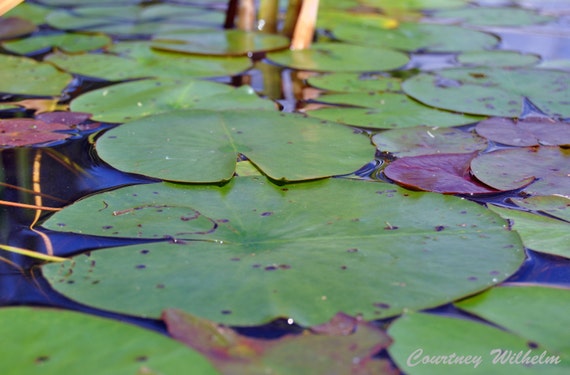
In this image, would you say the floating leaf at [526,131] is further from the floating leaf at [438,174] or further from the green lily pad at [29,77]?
the green lily pad at [29,77]

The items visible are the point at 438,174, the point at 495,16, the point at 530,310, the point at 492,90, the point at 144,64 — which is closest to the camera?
the point at 530,310

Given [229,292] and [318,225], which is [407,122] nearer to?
[318,225]

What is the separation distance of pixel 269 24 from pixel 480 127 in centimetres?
129

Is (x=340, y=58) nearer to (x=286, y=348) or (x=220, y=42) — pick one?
(x=220, y=42)

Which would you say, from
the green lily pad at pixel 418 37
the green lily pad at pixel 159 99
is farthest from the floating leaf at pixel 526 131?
the green lily pad at pixel 418 37

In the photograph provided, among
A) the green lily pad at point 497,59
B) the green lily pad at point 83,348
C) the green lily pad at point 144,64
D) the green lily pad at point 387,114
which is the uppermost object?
the green lily pad at point 497,59

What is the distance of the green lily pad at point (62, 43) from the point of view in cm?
244

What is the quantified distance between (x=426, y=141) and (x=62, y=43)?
1.59m

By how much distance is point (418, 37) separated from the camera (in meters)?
2.74

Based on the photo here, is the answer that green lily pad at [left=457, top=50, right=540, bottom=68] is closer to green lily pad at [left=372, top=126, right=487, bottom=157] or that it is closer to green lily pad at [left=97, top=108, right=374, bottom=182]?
green lily pad at [left=372, top=126, right=487, bottom=157]

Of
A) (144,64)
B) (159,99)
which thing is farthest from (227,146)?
(144,64)

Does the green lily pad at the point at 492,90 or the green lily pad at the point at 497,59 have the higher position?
the green lily pad at the point at 497,59

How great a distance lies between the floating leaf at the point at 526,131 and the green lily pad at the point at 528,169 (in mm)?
52

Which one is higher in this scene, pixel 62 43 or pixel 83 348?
pixel 62 43
